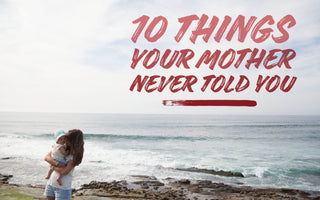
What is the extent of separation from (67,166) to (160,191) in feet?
22.9

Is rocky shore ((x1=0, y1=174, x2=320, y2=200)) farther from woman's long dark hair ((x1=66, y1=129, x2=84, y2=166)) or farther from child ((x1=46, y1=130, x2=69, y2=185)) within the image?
woman's long dark hair ((x1=66, y1=129, x2=84, y2=166))

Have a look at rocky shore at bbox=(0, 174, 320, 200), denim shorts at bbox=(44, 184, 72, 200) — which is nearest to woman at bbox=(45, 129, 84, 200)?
denim shorts at bbox=(44, 184, 72, 200)

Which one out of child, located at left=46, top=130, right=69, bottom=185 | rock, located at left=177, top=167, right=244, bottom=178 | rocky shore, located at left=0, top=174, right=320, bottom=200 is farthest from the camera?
rock, located at left=177, top=167, right=244, bottom=178

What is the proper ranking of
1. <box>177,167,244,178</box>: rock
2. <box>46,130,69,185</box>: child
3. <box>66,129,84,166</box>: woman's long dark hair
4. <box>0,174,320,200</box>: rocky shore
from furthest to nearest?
<box>177,167,244,178</box>: rock < <box>0,174,320,200</box>: rocky shore < <box>46,130,69,185</box>: child < <box>66,129,84,166</box>: woman's long dark hair

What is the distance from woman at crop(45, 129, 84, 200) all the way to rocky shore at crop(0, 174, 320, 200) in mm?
4984

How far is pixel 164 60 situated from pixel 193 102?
2.37 m

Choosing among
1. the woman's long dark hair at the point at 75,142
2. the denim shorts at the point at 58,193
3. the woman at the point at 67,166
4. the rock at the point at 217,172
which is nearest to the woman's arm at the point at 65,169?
the woman at the point at 67,166

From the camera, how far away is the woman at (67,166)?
3607 millimetres

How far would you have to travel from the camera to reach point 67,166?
369 cm

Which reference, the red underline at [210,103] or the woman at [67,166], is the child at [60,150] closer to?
the woman at [67,166]

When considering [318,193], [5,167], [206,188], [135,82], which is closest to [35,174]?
[5,167]

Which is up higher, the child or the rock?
the child

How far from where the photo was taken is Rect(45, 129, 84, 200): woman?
3607 mm

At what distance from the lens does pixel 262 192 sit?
1027cm
